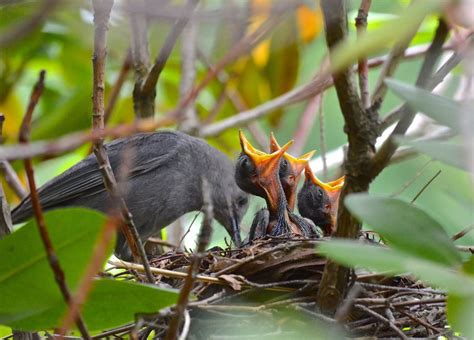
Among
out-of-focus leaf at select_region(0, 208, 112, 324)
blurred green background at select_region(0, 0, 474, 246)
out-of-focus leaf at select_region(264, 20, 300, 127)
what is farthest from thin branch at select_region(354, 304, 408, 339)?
out-of-focus leaf at select_region(264, 20, 300, 127)

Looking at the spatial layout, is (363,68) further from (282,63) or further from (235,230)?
(282,63)

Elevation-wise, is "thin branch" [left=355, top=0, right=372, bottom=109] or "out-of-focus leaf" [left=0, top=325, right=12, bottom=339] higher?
"thin branch" [left=355, top=0, right=372, bottom=109]

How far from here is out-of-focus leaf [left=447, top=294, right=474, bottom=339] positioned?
5.45 ft

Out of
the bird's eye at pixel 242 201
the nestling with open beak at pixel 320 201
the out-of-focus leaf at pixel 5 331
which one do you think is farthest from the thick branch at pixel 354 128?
the bird's eye at pixel 242 201

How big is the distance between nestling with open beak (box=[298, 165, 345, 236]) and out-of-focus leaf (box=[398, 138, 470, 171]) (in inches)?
106

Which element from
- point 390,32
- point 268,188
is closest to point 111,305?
point 390,32

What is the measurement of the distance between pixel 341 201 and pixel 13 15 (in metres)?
2.86

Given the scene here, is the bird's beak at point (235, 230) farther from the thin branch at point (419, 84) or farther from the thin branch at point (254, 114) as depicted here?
the thin branch at point (419, 84)

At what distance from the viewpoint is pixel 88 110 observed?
4777 mm

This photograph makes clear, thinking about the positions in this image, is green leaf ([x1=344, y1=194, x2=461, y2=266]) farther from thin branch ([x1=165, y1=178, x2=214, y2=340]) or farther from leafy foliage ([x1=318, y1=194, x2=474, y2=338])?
thin branch ([x1=165, y1=178, x2=214, y2=340])

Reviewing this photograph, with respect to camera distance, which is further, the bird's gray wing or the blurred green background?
the bird's gray wing

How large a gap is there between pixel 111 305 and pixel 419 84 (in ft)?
3.79

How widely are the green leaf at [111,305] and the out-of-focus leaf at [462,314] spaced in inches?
30.9

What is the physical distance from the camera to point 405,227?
1.82m
